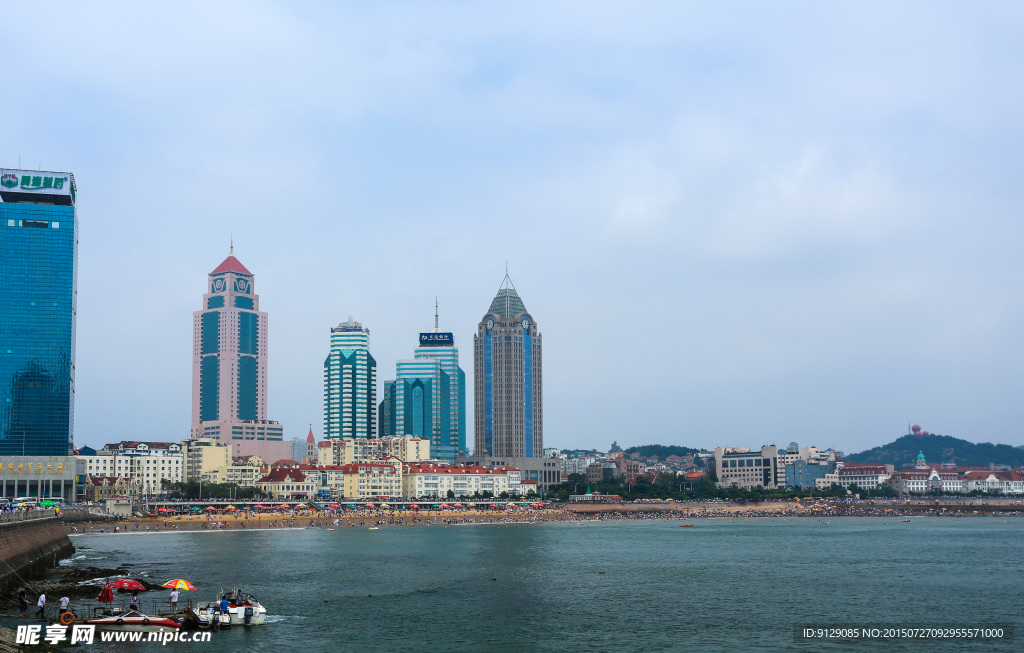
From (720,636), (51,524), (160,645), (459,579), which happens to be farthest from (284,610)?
(51,524)

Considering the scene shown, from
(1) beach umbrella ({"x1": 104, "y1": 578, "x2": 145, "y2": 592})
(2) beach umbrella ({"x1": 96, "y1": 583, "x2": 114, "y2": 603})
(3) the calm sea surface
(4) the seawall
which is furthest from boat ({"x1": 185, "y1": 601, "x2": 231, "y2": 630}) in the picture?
(4) the seawall

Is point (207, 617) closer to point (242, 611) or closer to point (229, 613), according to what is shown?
point (229, 613)

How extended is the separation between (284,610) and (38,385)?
15632cm

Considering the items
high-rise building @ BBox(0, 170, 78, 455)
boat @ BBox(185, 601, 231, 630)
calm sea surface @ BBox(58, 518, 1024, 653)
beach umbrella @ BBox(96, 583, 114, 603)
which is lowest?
calm sea surface @ BBox(58, 518, 1024, 653)

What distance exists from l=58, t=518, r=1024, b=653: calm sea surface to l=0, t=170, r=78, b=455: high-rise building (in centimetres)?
7244

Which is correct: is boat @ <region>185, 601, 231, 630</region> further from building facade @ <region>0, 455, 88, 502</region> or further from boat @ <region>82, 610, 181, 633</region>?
building facade @ <region>0, 455, 88, 502</region>

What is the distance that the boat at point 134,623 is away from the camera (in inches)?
1962

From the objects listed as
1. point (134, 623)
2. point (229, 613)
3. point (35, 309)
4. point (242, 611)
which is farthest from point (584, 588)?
point (35, 309)

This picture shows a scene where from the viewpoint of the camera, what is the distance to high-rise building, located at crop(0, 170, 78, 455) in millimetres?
191500

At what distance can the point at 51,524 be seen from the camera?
92.9 meters

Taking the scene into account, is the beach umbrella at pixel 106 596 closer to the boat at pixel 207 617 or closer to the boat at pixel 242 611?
the boat at pixel 207 617

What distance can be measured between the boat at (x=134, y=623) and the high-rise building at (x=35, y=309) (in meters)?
160

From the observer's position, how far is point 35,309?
192250 millimetres

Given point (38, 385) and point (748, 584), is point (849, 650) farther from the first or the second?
point (38, 385)
